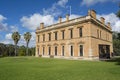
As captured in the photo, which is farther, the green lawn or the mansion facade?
the mansion facade

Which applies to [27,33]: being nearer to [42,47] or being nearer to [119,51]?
[42,47]

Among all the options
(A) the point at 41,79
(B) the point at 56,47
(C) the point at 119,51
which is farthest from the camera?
(C) the point at 119,51

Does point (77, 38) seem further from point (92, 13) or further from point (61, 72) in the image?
point (61, 72)

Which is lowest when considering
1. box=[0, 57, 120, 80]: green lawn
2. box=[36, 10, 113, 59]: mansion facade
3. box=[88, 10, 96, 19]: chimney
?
box=[0, 57, 120, 80]: green lawn

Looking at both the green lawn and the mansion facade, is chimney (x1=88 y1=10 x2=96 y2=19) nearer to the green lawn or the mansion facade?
the mansion facade

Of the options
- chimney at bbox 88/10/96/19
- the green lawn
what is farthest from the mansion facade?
the green lawn

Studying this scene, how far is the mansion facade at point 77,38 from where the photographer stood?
33.9 m

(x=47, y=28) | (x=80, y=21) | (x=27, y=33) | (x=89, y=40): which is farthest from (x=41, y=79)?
(x=27, y=33)

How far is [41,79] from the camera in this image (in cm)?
1057

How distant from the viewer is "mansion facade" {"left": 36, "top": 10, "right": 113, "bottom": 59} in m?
33.9

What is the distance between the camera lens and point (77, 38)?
119 feet

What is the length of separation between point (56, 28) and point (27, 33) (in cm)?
2761

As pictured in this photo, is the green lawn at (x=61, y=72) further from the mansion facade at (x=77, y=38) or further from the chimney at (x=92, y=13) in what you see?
the chimney at (x=92, y=13)

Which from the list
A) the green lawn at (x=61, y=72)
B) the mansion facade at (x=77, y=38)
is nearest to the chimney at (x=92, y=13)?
the mansion facade at (x=77, y=38)
